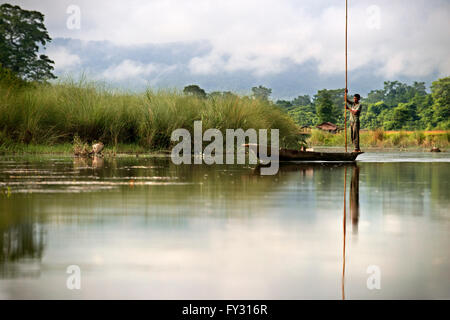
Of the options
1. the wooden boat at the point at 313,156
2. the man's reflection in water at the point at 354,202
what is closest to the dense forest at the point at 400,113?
the wooden boat at the point at 313,156

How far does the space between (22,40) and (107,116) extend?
4013 centimetres

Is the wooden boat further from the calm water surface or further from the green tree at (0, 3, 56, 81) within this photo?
the green tree at (0, 3, 56, 81)

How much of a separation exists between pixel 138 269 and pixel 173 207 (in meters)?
4.30

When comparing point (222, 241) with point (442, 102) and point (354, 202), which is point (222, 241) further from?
Answer: point (442, 102)

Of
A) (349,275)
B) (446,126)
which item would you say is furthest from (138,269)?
(446,126)

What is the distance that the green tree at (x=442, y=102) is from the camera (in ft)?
338

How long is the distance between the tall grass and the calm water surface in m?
14.2

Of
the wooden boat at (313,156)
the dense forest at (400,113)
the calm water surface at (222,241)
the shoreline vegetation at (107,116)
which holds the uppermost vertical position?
the dense forest at (400,113)

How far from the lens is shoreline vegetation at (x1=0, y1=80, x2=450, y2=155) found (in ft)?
89.5

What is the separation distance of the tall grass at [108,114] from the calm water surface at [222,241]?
14.2 meters

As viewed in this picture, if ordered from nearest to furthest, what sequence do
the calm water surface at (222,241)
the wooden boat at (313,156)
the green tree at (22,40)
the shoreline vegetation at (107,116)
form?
the calm water surface at (222,241) → the wooden boat at (313,156) → the shoreline vegetation at (107,116) → the green tree at (22,40)

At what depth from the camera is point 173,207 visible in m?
10.1

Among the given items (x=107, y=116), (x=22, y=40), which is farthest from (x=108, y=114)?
(x=22, y=40)

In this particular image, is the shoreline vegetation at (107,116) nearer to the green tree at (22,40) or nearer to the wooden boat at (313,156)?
the wooden boat at (313,156)
